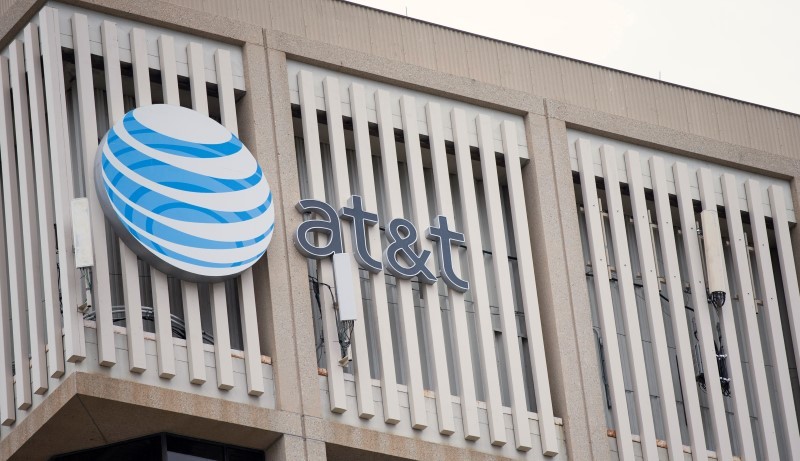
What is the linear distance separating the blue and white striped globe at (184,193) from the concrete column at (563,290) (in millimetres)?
6494

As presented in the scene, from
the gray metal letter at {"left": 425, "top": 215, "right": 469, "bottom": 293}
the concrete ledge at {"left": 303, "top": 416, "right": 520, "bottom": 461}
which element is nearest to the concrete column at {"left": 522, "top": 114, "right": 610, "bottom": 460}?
the gray metal letter at {"left": 425, "top": 215, "right": 469, "bottom": 293}

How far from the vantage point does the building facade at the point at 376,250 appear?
3438 centimetres

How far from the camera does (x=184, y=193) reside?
115 ft

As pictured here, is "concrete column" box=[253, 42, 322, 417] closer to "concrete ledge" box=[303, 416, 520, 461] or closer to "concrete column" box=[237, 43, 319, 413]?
"concrete column" box=[237, 43, 319, 413]

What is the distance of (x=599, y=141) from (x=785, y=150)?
5502mm

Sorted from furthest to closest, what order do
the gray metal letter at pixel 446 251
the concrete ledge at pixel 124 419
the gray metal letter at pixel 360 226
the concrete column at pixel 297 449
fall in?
the gray metal letter at pixel 446 251, the gray metal letter at pixel 360 226, the concrete column at pixel 297 449, the concrete ledge at pixel 124 419

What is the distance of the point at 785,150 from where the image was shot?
146 feet

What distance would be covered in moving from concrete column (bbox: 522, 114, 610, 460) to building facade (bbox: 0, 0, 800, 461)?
0.06m

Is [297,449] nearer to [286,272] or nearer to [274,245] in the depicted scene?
[286,272]

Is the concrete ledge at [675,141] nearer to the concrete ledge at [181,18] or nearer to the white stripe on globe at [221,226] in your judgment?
the concrete ledge at [181,18]

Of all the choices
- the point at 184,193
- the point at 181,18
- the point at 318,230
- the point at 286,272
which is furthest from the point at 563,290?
the point at 181,18

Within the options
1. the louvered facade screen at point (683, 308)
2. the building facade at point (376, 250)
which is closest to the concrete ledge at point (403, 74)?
the building facade at point (376, 250)

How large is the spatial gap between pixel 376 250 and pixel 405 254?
25.9 inches

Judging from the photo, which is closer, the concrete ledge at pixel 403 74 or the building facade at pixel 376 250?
the building facade at pixel 376 250
